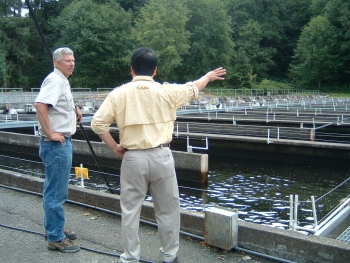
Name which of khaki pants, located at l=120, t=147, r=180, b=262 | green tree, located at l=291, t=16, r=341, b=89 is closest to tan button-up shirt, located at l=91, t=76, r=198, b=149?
→ khaki pants, located at l=120, t=147, r=180, b=262

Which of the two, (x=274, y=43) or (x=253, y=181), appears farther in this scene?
(x=274, y=43)

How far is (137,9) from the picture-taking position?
76.8 m

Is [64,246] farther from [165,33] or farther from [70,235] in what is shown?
[165,33]

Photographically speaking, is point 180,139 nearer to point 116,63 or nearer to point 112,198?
point 112,198

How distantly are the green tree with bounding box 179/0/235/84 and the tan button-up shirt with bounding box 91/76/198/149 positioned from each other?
6230 cm

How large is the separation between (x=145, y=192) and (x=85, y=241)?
4.84 feet

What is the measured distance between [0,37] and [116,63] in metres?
17.1

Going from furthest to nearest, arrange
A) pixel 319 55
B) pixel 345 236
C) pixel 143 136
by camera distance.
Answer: pixel 319 55
pixel 345 236
pixel 143 136

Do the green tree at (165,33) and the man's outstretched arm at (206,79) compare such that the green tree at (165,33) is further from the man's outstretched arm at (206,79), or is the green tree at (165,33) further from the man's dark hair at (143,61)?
the man's dark hair at (143,61)

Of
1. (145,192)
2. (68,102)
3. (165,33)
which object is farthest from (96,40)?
(145,192)

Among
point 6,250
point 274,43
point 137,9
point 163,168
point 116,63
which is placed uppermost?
point 137,9

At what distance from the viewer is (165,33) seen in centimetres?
5900

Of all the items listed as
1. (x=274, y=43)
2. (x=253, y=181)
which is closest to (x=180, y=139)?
(x=253, y=181)

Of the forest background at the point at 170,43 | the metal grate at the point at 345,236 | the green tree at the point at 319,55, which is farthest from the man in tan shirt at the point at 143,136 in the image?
the green tree at the point at 319,55
